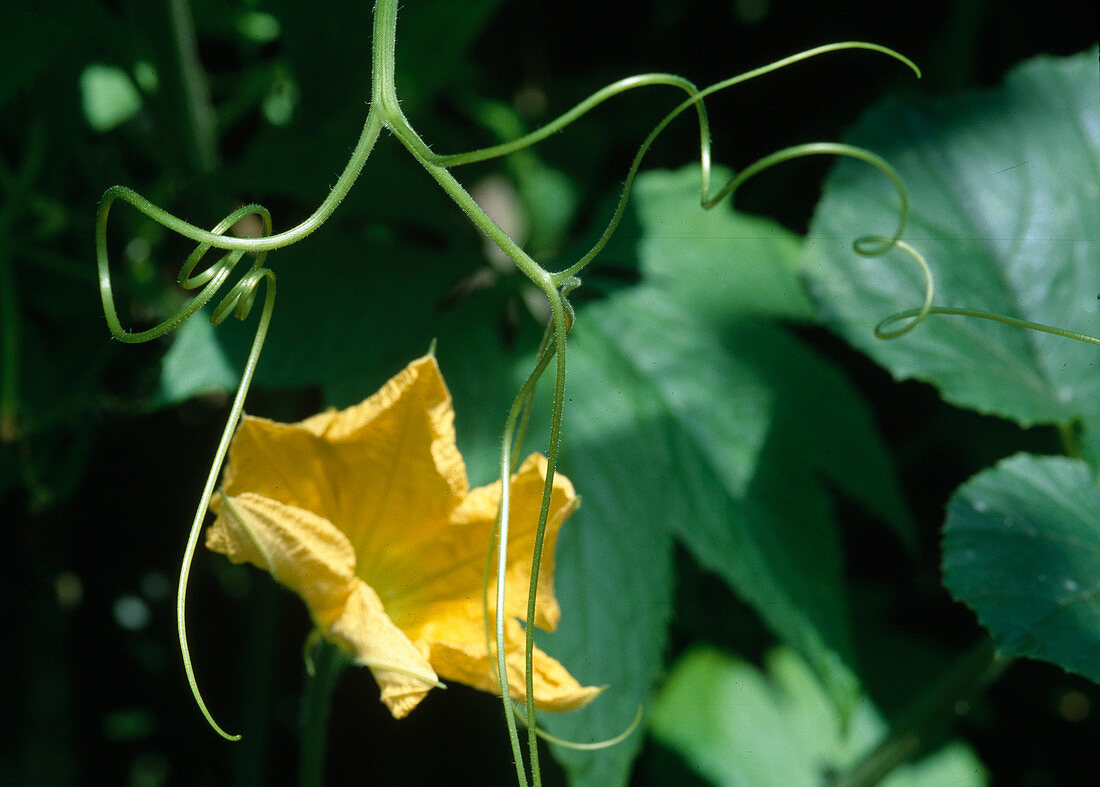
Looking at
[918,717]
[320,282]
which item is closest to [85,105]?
[320,282]

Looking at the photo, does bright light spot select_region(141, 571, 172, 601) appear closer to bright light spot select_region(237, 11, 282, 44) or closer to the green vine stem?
bright light spot select_region(237, 11, 282, 44)

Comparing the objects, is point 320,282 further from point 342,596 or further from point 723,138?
point 723,138

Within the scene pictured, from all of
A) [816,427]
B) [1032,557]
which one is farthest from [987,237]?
[1032,557]

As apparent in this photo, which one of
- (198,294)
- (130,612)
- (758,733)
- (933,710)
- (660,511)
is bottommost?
(758,733)

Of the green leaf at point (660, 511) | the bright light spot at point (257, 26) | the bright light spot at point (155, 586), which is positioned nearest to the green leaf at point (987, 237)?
the green leaf at point (660, 511)

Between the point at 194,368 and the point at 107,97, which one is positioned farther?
the point at 107,97

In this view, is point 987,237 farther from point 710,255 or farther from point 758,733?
point 758,733
